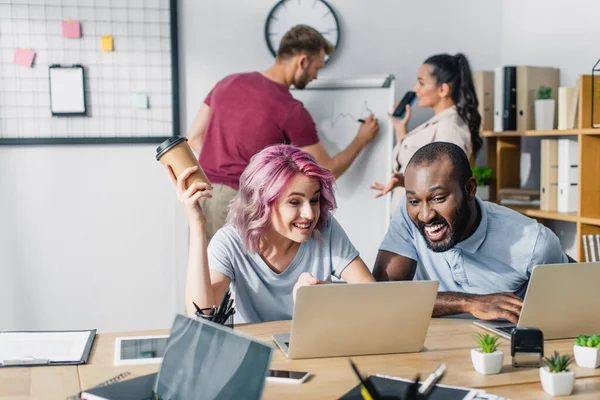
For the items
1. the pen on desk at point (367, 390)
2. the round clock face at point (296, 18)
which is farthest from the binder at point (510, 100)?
the pen on desk at point (367, 390)

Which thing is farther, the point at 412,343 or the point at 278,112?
the point at 278,112

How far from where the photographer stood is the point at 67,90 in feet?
11.9

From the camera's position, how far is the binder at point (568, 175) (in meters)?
3.33

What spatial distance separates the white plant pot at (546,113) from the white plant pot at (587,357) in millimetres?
2038

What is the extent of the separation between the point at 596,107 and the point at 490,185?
0.81 metres

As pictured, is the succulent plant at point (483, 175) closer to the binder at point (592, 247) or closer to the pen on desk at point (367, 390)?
the binder at point (592, 247)

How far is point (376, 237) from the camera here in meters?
3.75

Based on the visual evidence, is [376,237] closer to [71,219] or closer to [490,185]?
Result: [490,185]

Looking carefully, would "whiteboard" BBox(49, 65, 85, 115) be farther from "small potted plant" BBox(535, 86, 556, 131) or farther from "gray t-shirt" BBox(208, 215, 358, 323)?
"small potted plant" BBox(535, 86, 556, 131)

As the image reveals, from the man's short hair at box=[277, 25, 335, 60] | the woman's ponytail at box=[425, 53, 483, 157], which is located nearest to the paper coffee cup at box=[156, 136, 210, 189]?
the man's short hair at box=[277, 25, 335, 60]

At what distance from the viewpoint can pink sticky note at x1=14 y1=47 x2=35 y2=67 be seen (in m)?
3.56

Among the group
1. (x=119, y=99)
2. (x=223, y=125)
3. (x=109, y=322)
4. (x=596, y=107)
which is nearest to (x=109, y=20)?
(x=119, y=99)

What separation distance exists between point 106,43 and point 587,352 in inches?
109

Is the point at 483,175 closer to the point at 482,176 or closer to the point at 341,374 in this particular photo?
the point at 482,176
